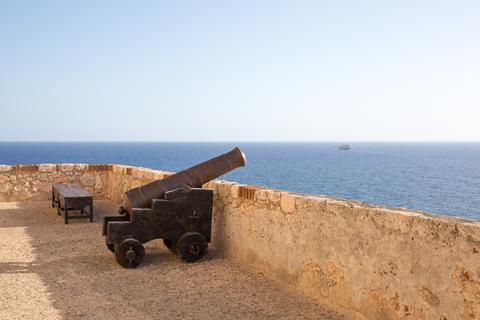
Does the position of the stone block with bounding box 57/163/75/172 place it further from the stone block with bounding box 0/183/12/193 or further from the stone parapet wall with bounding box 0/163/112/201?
the stone block with bounding box 0/183/12/193

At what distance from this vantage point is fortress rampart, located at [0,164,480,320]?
3.45 meters

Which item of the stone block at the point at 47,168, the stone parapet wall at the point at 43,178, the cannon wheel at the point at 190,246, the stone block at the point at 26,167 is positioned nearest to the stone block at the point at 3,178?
the stone parapet wall at the point at 43,178

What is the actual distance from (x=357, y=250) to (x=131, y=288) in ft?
7.60

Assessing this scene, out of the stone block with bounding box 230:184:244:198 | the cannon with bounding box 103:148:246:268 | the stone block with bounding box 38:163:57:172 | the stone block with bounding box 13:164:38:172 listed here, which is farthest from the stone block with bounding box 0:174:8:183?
the stone block with bounding box 230:184:244:198

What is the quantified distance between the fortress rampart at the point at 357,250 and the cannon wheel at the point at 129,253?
112 cm

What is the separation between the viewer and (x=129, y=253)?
579 cm

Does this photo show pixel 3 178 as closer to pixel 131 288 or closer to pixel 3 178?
pixel 3 178

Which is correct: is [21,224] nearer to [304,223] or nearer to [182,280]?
[182,280]

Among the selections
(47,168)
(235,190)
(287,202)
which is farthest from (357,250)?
(47,168)

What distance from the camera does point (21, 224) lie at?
8.75 metres

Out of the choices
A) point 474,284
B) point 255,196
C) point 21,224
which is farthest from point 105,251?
point 474,284

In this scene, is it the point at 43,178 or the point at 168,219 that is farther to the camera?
the point at 43,178

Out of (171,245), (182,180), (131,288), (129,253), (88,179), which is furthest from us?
(88,179)

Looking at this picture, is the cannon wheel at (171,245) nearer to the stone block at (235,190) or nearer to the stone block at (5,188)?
the stone block at (235,190)
